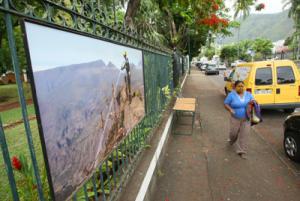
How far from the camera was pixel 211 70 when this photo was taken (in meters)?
28.9

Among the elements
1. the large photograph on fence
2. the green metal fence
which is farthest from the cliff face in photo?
the green metal fence

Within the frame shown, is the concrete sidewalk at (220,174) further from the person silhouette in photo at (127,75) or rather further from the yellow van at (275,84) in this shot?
the yellow van at (275,84)

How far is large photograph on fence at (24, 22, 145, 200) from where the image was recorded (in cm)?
121

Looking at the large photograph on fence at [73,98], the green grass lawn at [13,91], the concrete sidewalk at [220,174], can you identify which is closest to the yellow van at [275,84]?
the concrete sidewalk at [220,174]

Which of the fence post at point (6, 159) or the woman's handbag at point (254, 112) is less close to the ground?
the fence post at point (6, 159)

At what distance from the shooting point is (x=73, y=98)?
4.91ft

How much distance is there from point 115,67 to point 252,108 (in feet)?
11.0

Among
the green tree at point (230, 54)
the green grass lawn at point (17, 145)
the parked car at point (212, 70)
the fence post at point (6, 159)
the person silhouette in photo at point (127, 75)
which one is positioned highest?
the green tree at point (230, 54)

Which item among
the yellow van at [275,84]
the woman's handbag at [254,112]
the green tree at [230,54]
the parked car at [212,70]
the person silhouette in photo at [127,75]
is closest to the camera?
the person silhouette in photo at [127,75]

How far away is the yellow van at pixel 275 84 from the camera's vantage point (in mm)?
6875

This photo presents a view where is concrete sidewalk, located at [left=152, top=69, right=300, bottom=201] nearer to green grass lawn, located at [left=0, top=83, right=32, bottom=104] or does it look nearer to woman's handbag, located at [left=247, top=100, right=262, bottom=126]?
woman's handbag, located at [left=247, top=100, right=262, bottom=126]

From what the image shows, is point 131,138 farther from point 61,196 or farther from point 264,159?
point 264,159

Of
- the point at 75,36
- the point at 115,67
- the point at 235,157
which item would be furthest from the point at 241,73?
the point at 75,36

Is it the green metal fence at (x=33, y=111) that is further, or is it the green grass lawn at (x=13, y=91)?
the green grass lawn at (x=13, y=91)
